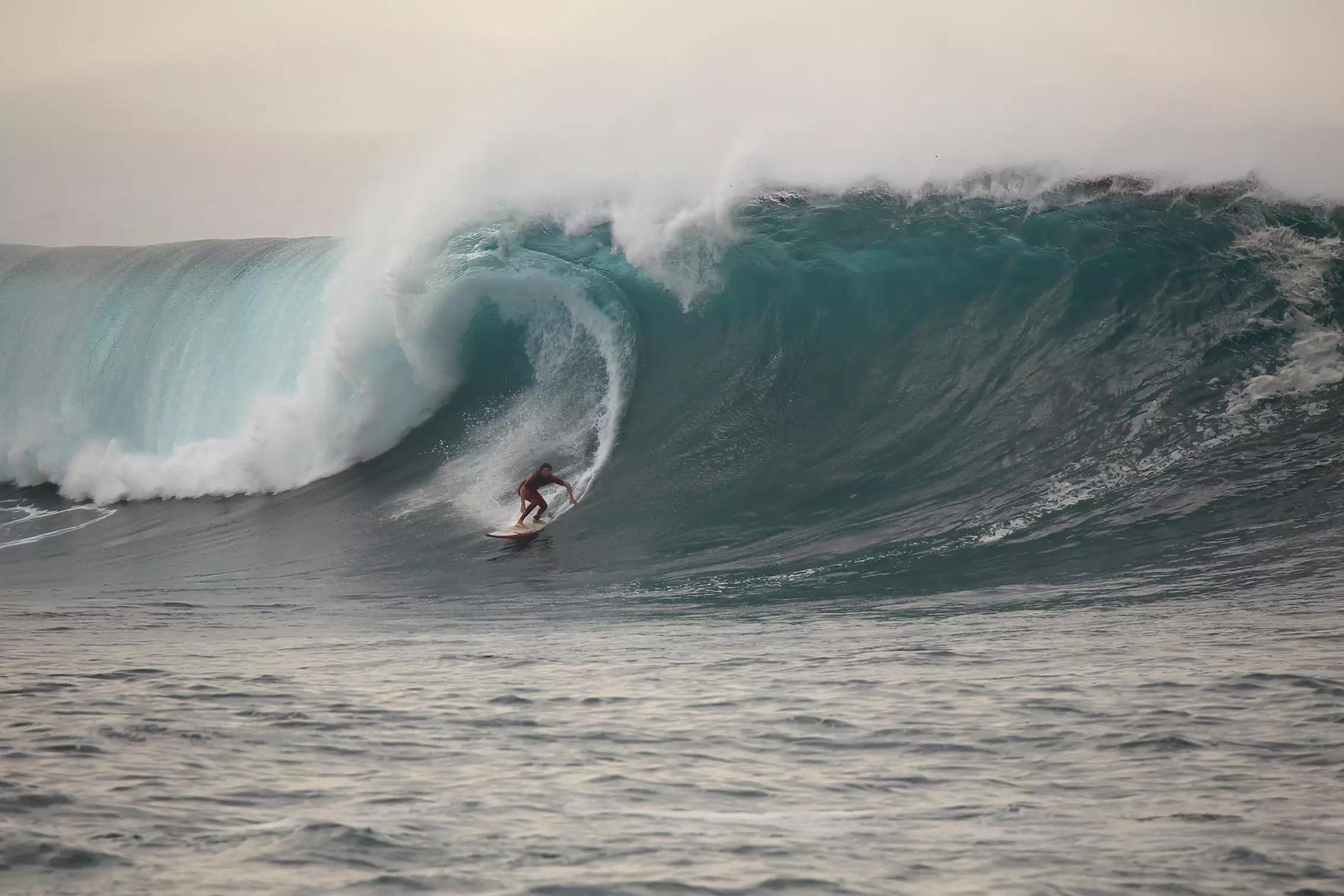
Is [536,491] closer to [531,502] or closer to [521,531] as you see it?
[531,502]

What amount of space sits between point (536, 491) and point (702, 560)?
2278 millimetres

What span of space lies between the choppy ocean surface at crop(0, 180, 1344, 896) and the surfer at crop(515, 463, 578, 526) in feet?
1.11

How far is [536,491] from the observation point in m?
11.0

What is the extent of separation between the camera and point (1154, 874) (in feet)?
10.6

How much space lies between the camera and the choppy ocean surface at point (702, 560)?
3.67m

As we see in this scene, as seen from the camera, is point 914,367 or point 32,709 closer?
point 32,709

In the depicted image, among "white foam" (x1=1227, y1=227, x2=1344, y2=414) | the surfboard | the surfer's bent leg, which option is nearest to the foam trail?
the surfer's bent leg

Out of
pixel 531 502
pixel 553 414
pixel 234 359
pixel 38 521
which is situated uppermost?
pixel 234 359

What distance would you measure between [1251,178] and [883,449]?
5460 mm

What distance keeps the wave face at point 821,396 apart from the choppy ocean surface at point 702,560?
5 cm

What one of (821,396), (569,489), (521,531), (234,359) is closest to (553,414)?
(569,489)

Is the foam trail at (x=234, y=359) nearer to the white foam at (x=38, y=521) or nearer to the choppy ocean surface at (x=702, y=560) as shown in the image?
the choppy ocean surface at (x=702, y=560)

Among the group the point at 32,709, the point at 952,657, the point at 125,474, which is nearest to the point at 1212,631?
the point at 952,657

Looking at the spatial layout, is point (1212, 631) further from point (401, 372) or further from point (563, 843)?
point (401, 372)
